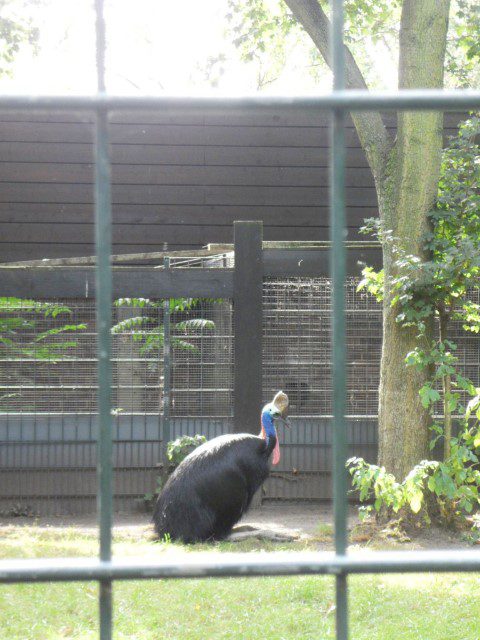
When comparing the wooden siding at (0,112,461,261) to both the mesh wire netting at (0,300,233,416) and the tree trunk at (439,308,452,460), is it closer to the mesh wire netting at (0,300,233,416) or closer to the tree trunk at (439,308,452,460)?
the mesh wire netting at (0,300,233,416)

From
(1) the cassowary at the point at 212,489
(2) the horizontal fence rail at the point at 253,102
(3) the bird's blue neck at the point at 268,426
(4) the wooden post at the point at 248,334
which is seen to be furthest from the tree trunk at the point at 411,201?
(2) the horizontal fence rail at the point at 253,102

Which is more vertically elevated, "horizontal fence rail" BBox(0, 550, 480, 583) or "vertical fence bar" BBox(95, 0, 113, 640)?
"vertical fence bar" BBox(95, 0, 113, 640)

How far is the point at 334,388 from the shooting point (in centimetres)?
130

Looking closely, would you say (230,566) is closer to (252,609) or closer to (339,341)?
(339,341)

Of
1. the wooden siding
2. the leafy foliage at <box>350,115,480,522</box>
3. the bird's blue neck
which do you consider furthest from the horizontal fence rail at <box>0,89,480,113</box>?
the wooden siding

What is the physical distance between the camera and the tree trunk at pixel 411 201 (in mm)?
6973

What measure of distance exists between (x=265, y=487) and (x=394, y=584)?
130 inches

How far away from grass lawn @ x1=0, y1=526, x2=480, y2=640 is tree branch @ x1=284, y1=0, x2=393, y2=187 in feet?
11.4

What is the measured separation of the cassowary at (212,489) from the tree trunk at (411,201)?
111 centimetres

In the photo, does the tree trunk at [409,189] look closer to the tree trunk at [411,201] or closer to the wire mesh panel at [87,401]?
the tree trunk at [411,201]

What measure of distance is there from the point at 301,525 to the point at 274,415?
0.99 metres

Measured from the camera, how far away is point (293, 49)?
2403 centimetres

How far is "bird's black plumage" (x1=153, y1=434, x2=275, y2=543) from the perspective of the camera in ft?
23.1

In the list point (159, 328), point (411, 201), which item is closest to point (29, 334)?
point (159, 328)
